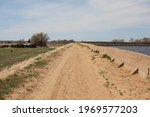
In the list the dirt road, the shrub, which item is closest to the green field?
the dirt road

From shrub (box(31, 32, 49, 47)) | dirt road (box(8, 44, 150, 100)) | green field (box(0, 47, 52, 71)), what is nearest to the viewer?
dirt road (box(8, 44, 150, 100))

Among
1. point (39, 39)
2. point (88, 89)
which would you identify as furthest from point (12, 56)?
point (39, 39)

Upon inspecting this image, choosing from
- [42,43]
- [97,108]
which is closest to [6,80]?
[97,108]

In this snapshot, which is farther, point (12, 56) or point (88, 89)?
point (12, 56)

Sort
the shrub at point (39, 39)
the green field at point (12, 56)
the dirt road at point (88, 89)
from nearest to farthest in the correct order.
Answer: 1. the dirt road at point (88, 89)
2. the green field at point (12, 56)
3. the shrub at point (39, 39)

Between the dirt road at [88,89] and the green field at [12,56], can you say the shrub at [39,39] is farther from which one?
the dirt road at [88,89]

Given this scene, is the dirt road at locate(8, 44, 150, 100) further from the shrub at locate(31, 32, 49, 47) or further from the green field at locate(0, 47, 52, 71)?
the shrub at locate(31, 32, 49, 47)

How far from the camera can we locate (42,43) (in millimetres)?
163500

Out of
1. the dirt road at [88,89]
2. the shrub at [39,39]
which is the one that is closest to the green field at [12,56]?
the dirt road at [88,89]

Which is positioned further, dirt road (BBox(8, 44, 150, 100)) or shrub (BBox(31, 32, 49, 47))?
shrub (BBox(31, 32, 49, 47))

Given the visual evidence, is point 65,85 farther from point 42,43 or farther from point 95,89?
point 42,43

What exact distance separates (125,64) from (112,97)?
10899 mm

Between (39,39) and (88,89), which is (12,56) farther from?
(39,39)

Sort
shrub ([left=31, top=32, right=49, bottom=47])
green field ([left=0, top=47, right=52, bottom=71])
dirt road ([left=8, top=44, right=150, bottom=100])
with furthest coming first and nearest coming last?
shrub ([left=31, top=32, right=49, bottom=47]) → green field ([left=0, top=47, right=52, bottom=71]) → dirt road ([left=8, top=44, right=150, bottom=100])
